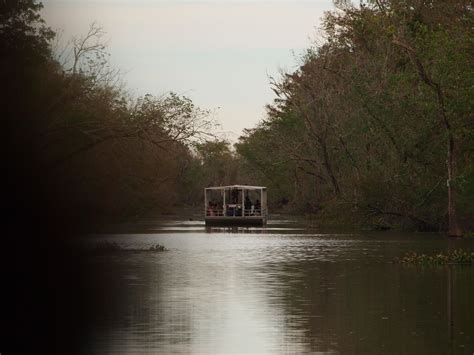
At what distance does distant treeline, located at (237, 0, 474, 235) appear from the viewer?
46.0 metres

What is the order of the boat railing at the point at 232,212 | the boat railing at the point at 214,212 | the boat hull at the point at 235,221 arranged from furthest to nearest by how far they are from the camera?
1. the boat railing at the point at 214,212
2. the boat railing at the point at 232,212
3. the boat hull at the point at 235,221

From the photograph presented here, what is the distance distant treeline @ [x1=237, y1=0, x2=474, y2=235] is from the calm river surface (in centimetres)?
1034

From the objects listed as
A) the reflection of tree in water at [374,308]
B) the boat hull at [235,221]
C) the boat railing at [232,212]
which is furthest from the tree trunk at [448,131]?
the boat railing at [232,212]

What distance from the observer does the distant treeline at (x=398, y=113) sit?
46.0 m

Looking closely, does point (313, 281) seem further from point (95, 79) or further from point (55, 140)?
point (95, 79)

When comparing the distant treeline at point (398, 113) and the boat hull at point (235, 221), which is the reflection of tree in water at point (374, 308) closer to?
the distant treeline at point (398, 113)

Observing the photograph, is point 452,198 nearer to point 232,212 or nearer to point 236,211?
point 236,211

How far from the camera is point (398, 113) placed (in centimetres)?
5325

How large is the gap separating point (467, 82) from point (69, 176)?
61.2ft

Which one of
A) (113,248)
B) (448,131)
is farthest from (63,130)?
(448,131)

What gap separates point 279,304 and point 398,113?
34.3 meters

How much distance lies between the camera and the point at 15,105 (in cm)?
2989

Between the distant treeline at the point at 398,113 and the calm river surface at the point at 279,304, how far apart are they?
407 inches

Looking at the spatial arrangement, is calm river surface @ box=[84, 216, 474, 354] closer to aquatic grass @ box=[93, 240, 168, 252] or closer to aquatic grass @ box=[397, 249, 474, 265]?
aquatic grass @ box=[397, 249, 474, 265]
